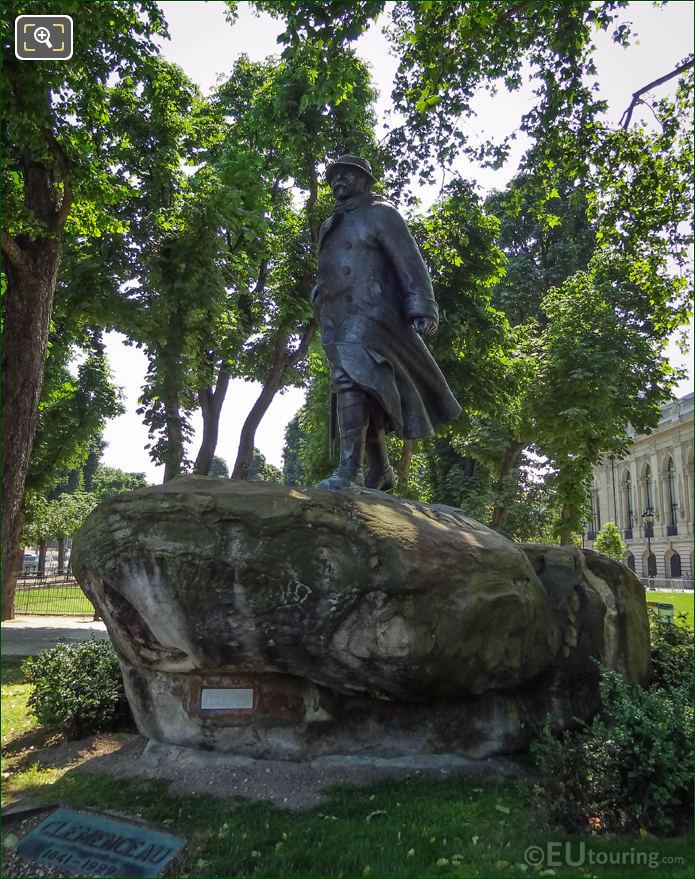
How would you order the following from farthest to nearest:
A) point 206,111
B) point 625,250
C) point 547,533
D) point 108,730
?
point 547,533 → point 206,111 → point 625,250 → point 108,730

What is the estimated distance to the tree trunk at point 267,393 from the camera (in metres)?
14.8

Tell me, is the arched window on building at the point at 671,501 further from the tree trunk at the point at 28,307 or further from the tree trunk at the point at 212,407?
the tree trunk at the point at 28,307

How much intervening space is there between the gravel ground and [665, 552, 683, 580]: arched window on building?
1860 inches

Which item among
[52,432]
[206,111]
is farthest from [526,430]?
[52,432]

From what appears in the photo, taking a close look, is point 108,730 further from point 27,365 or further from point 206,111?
point 206,111

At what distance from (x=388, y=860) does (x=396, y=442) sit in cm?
1247

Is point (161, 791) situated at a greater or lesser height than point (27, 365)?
lesser

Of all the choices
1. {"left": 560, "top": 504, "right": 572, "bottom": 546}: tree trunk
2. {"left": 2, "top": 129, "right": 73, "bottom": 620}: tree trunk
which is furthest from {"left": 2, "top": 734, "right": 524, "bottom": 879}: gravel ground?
{"left": 560, "top": 504, "right": 572, "bottom": 546}: tree trunk

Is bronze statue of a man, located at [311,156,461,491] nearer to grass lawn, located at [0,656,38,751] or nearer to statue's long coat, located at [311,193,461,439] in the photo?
statue's long coat, located at [311,193,461,439]

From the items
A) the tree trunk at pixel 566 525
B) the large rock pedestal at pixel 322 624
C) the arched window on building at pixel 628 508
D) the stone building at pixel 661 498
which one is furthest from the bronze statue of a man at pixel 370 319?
the arched window on building at pixel 628 508

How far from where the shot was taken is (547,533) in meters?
20.0

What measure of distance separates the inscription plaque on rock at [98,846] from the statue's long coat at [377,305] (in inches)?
135

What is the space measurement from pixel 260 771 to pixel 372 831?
1113mm

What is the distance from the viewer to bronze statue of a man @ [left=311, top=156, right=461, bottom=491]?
567 centimetres
